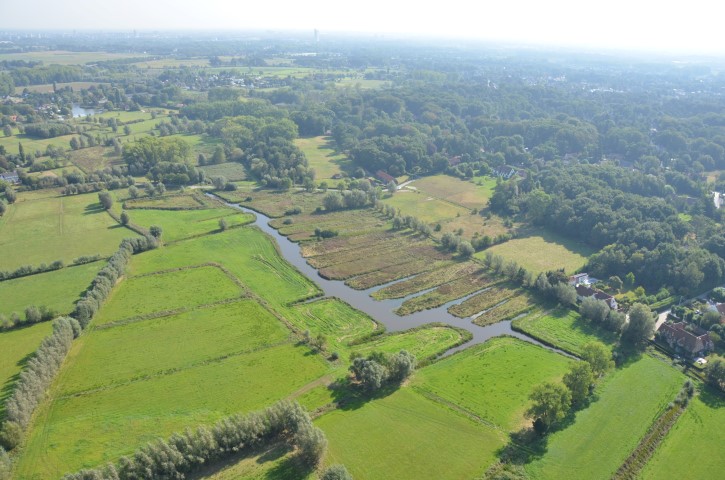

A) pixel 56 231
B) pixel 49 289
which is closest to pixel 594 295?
pixel 49 289

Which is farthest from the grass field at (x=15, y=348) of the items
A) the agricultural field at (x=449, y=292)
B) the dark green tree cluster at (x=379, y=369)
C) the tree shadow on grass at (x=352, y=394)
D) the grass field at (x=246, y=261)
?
the agricultural field at (x=449, y=292)

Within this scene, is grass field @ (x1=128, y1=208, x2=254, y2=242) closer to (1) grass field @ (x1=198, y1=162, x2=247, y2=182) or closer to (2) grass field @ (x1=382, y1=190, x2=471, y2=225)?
(1) grass field @ (x1=198, y1=162, x2=247, y2=182)

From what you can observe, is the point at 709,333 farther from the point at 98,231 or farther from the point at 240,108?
the point at 240,108

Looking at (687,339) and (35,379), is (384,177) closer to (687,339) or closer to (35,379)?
(687,339)

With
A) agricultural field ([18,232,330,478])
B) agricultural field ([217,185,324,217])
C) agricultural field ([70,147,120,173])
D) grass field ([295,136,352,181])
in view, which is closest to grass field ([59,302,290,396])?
agricultural field ([18,232,330,478])

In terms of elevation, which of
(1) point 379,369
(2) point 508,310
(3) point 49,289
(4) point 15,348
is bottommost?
(4) point 15,348

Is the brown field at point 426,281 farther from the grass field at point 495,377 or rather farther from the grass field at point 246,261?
the grass field at point 495,377
